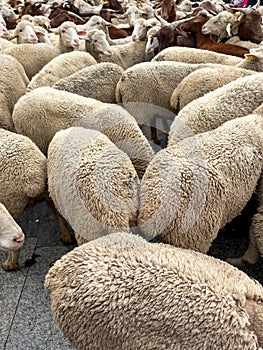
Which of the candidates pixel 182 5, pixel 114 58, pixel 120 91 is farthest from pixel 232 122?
pixel 182 5

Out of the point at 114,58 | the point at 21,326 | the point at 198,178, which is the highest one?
the point at 198,178

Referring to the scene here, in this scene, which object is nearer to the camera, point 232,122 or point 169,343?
point 169,343

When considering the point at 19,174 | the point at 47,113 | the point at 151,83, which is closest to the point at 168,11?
the point at 151,83

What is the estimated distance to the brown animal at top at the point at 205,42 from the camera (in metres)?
4.13

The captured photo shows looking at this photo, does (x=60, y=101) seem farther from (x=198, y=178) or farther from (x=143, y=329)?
(x=143, y=329)

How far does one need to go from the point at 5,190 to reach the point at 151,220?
31.0 inches

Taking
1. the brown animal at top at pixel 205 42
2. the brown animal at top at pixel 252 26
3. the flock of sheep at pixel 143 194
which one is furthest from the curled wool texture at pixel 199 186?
the brown animal at top at pixel 252 26

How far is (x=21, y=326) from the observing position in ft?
6.77

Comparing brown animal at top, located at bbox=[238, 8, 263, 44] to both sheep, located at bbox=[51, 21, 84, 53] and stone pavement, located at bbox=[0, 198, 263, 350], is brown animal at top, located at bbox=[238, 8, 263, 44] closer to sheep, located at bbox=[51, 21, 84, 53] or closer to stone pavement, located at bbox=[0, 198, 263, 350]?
sheep, located at bbox=[51, 21, 84, 53]

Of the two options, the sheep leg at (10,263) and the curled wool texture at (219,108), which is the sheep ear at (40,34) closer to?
the curled wool texture at (219,108)

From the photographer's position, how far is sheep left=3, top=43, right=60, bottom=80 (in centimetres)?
410

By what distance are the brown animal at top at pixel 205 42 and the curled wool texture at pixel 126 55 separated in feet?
1.81

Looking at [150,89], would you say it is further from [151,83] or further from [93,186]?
[93,186]

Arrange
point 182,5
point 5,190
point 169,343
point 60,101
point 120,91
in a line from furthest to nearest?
point 182,5 < point 120,91 < point 60,101 < point 5,190 < point 169,343
